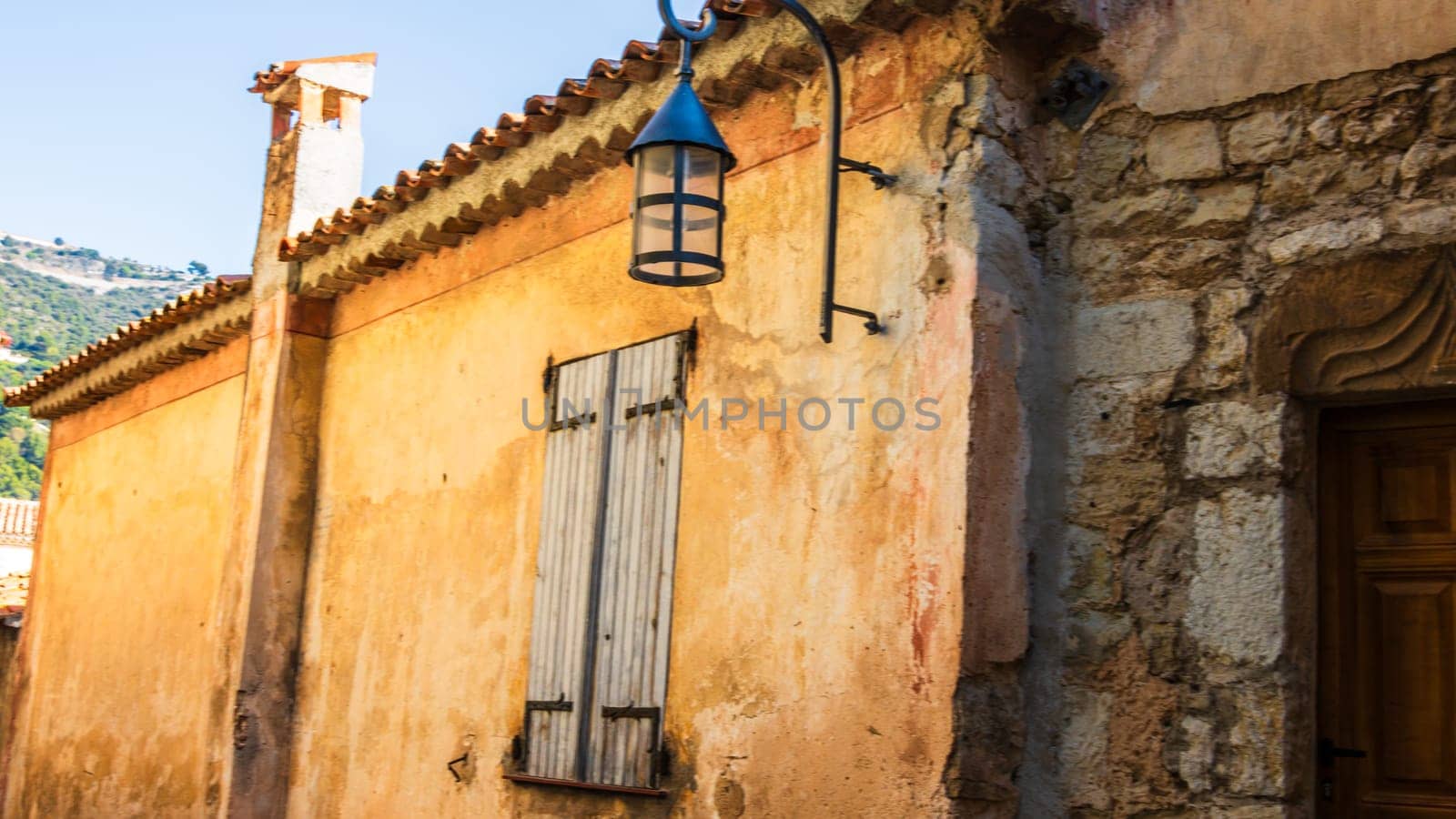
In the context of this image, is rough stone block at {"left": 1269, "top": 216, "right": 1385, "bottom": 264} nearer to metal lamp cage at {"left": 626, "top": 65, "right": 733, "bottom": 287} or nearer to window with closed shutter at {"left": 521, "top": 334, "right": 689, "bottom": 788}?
metal lamp cage at {"left": 626, "top": 65, "right": 733, "bottom": 287}

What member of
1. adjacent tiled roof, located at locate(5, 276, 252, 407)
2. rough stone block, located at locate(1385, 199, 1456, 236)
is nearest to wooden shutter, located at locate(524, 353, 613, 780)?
Result: rough stone block, located at locate(1385, 199, 1456, 236)

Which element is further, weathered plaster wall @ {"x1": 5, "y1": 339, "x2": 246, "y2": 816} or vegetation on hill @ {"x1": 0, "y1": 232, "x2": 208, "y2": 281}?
vegetation on hill @ {"x1": 0, "y1": 232, "x2": 208, "y2": 281}

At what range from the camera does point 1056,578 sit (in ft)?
15.4

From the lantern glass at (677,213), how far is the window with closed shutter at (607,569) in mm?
1189

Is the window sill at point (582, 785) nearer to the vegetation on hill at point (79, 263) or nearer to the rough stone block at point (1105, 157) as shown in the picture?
the rough stone block at point (1105, 157)

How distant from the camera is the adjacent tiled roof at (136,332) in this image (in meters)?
9.37

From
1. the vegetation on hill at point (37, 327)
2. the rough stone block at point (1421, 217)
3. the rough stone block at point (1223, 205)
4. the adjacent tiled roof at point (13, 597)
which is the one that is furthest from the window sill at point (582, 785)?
the vegetation on hill at point (37, 327)

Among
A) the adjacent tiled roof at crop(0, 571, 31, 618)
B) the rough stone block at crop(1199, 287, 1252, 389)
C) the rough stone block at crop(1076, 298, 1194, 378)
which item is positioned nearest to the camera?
the rough stone block at crop(1199, 287, 1252, 389)

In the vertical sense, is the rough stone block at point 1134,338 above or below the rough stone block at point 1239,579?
above

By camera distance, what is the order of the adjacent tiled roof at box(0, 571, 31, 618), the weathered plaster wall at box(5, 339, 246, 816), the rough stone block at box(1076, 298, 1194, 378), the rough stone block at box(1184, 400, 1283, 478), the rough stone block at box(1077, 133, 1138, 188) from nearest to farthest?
the rough stone block at box(1184, 400, 1283, 478) < the rough stone block at box(1076, 298, 1194, 378) < the rough stone block at box(1077, 133, 1138, 188) < the weathered plaster wall at box(5, 339, 246, 816) < the adjacent tiled roof at box(0, 571, 31, 618)

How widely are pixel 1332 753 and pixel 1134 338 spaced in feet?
4.41

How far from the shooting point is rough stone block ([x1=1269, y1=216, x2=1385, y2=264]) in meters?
4.23

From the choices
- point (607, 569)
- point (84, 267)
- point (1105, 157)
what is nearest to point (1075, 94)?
point (1105, 157)

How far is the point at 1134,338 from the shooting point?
468 centimetres
